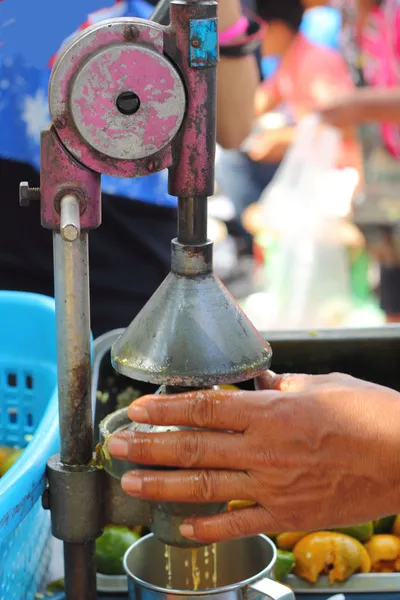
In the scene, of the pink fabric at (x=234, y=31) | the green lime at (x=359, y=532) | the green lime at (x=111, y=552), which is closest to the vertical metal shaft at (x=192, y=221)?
the green lime at (x=111, y=552)

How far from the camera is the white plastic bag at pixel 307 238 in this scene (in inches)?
158

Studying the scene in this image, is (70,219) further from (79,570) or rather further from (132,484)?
(79,570)

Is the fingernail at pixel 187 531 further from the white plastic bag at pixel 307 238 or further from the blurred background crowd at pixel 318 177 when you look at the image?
the white plastic bag at pixel 307 238

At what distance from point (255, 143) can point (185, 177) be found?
3.44m

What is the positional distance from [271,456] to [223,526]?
0.10m

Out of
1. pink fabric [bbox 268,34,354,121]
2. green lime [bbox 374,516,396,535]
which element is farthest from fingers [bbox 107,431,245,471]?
pink fabric [bbox 268,34,354,121]

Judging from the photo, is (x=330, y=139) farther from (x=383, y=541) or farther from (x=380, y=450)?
(x=380, y=450)

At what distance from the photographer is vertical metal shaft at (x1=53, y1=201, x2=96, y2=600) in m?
0.95

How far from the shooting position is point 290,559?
1.32 m

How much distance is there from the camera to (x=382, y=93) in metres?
3.48

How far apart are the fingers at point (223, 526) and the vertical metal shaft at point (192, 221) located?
0.32 metres

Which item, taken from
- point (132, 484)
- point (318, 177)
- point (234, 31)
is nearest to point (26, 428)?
point (132, 484)

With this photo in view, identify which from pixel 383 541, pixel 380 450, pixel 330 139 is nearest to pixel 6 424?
pixel 383 541

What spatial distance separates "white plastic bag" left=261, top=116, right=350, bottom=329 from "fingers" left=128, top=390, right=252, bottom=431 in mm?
3106
